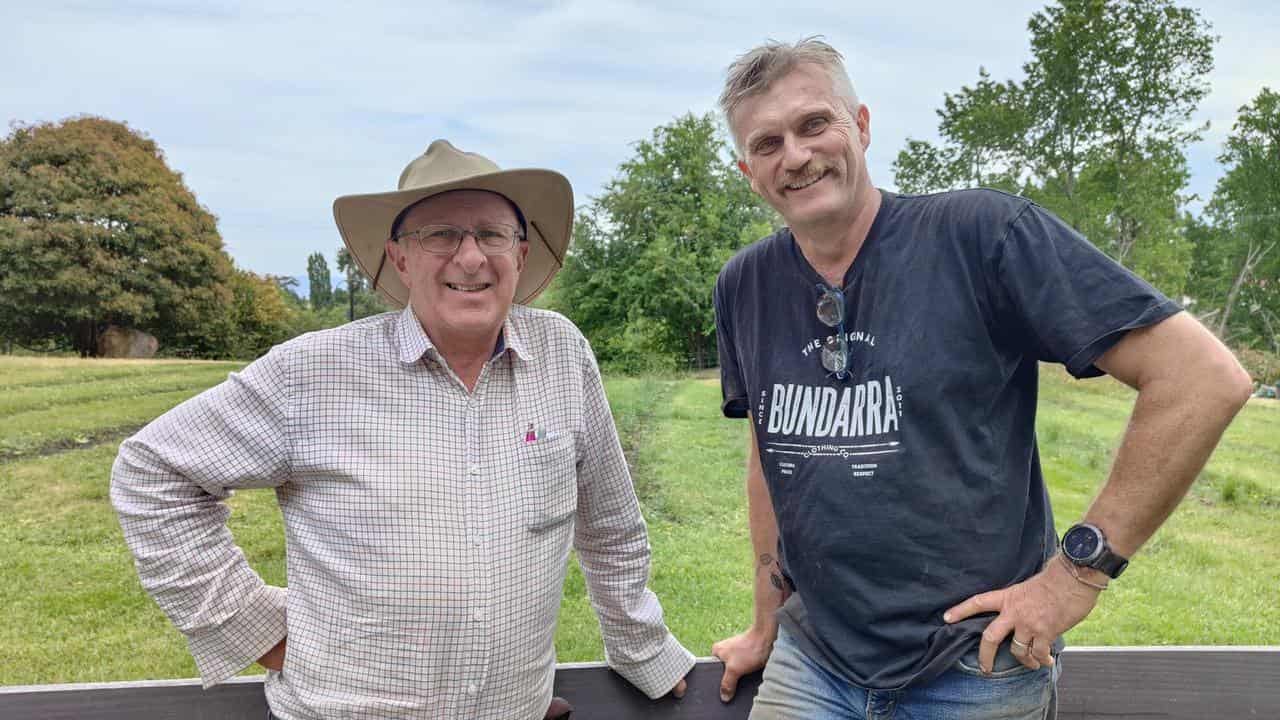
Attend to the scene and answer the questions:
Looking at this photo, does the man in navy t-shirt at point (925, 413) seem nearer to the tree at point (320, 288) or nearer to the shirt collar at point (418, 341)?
the shirt collar at point (418, 341)

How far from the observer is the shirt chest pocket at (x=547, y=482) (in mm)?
1503

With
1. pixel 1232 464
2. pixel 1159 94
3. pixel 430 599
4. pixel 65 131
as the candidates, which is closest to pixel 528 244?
pixel 430 599

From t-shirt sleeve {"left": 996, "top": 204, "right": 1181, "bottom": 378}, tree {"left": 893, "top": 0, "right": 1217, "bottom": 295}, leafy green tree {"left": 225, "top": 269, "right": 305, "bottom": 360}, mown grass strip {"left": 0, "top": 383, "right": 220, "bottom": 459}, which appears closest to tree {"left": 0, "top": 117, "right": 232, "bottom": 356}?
leafy green tree {"left": 225, "top": 269, "right": 305, "bottom": 360}

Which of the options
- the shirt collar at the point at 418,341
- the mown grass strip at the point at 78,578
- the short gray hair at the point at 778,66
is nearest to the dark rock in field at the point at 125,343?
the mown grass strip at the point at 78,578

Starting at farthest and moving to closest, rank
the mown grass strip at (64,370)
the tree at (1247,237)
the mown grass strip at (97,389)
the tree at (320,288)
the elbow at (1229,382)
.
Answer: the tree at (1247,237) < the tree at (320,288) < the mown grass strip at (64,370) < the mown grass strip at (97,389) < the elbow at (1229,382)

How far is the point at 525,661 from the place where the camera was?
1521mm

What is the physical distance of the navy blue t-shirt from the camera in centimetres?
128

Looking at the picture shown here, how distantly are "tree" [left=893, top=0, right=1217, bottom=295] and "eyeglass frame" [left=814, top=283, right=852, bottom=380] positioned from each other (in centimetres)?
1217

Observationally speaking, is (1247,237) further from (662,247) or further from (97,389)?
(97,389)

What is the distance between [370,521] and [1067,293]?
1.13m

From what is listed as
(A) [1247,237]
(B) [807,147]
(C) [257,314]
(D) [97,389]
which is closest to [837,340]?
(B) [807,147]

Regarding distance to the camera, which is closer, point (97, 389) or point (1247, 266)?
point (97, 389)

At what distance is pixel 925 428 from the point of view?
1.30m

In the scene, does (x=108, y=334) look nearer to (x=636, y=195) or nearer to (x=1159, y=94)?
(x=636, y=195)
